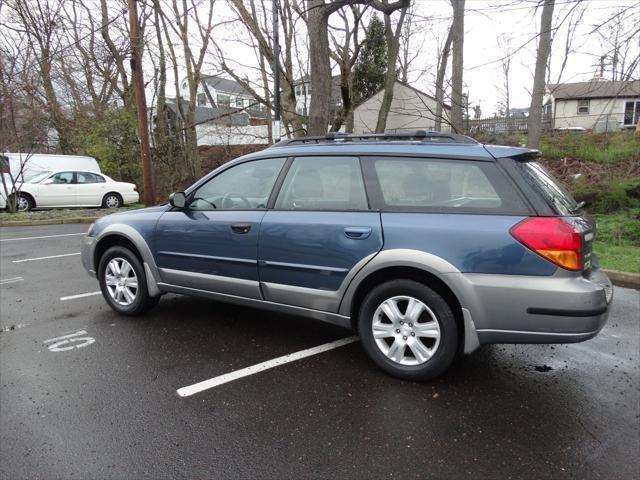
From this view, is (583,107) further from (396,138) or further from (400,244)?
(400,244)

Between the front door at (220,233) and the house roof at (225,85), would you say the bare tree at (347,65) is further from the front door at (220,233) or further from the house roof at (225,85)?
the front door at (220,233)

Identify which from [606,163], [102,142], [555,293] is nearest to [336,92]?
[102,142]

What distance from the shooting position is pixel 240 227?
362 centimetres

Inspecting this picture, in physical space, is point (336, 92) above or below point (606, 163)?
above

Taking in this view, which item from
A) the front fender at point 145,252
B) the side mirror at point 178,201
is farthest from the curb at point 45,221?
the side mirror at point 178,201

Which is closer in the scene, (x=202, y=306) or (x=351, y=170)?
(x=351, y=170)

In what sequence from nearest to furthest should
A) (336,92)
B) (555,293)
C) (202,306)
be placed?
(555,293) < (202,306) < (336,92)

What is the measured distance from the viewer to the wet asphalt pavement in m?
2.32

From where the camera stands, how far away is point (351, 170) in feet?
11.1

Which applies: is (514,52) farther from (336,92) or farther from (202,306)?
(336,92)

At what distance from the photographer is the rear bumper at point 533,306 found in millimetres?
2623

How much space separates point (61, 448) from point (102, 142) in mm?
19413

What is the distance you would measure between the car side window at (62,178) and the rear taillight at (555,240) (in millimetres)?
15939

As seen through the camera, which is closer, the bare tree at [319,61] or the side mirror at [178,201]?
the side mirror at [178,201]
